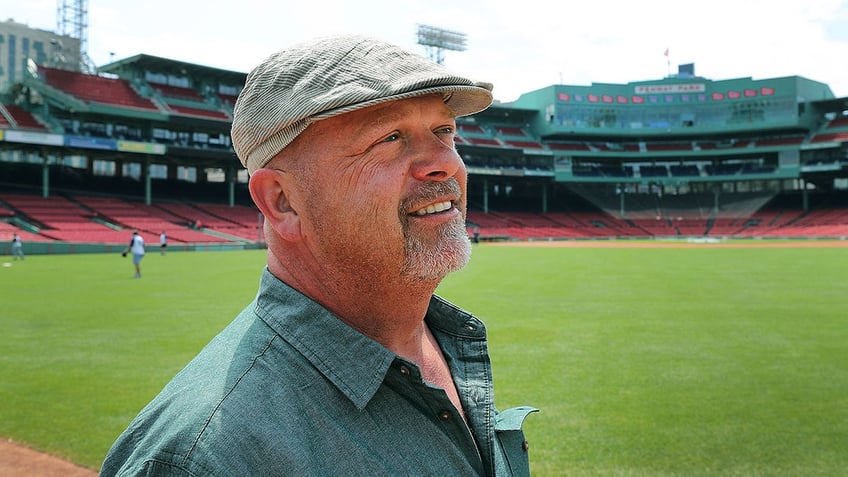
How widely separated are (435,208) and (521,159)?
73.4 meters

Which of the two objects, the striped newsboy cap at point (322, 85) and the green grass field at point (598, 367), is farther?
the green grass field at point (598, 367)

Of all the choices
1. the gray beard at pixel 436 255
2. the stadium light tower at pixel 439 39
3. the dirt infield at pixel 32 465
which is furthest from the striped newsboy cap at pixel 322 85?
the stadium light tower at pixel 439 39

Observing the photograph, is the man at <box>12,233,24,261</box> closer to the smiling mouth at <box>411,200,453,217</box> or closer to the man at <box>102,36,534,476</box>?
the man at <box>102,36,534,476</box>

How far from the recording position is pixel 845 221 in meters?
59.1

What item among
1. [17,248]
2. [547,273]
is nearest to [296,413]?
[547,273]

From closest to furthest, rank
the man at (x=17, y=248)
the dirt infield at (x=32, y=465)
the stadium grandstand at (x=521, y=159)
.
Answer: the dirt infield at (x=32, y=465), the man at (x=17, y=248), the stadium grandstand at (x=521, y=159)

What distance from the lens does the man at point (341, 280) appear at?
4.09ft

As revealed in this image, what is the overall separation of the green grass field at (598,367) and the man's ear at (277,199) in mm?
3509

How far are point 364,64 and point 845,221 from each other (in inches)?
2818

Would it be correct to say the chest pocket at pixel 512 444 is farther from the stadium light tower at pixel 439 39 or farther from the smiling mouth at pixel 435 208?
the stadium light tower at pixel 439 39

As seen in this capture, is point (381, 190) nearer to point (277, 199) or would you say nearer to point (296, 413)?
point (277, 199)

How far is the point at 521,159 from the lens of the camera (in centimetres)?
7325

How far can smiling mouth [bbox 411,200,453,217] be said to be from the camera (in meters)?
1.50

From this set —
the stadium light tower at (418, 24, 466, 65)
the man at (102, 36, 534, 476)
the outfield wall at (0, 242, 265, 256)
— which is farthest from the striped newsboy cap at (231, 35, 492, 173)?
the stadium light tower at (418, 24, 466, 65)
